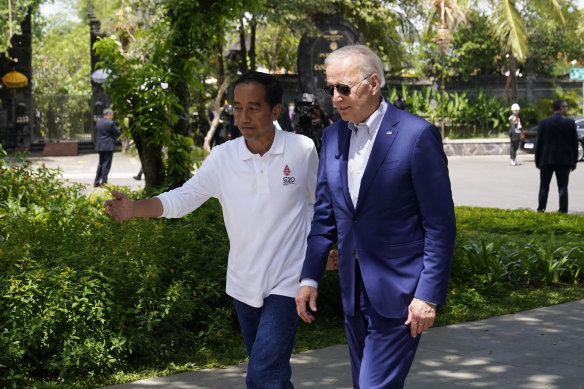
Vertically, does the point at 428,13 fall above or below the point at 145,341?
above

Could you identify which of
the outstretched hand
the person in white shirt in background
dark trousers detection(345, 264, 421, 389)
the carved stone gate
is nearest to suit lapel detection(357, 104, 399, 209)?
dark trousers detection(345, 264, 421, 389)

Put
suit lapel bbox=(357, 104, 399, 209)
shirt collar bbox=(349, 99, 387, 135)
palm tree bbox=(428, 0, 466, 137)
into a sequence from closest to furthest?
1. suit lapel bbox=(357, 104, 399, 209)
2. shirt collar bbox=(349, 99, 387, 135)
3. palm tree bbox=(428, 0, 466, 137)

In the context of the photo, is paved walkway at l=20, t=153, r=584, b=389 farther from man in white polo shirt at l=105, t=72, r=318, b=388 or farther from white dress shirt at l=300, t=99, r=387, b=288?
white dress shirt at l=300, t=99, r=387, b=288

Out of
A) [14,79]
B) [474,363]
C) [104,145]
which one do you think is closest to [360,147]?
[474,363]

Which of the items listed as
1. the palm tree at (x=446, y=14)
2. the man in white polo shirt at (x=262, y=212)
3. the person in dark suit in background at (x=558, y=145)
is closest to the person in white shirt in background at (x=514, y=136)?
the palm tree at (x=446, y=14)

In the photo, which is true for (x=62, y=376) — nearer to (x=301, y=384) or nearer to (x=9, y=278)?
(x=9, y=278)

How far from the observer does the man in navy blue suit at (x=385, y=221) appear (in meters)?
3.62

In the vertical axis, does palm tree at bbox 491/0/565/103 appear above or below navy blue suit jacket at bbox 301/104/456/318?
above

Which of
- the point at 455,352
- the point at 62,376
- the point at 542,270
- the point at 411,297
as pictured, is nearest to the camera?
the point at 411,297

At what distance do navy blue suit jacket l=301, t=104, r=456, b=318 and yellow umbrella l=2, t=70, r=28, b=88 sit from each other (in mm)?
34685

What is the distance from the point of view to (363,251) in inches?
147

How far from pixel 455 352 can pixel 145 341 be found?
2.23m

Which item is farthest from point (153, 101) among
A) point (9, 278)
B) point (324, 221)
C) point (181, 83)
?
point (324, 221)

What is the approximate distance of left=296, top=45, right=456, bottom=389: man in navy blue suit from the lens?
11.9 feet
